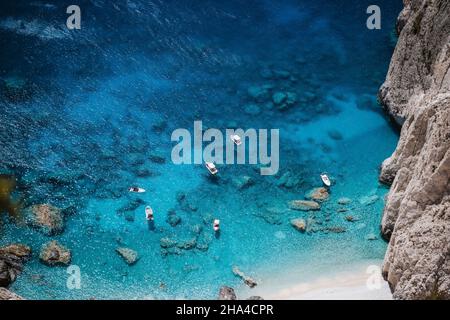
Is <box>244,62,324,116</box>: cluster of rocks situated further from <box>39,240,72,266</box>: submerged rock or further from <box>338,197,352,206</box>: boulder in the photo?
<box>39,240,72,266</box>: submerged rock

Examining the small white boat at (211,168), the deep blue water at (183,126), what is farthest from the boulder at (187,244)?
the small white boat at (211,168)

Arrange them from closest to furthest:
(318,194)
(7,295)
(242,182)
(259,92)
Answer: (7,295)
(318,194)
(242,182)
(259,92)

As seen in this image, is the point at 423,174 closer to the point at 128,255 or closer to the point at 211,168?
the point at 211,168

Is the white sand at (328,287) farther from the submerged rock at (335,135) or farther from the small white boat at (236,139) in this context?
the submerged rock at (335,135)

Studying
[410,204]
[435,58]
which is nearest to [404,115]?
[435,58]

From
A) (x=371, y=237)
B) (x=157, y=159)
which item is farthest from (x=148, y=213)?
(x=371, y=237)
